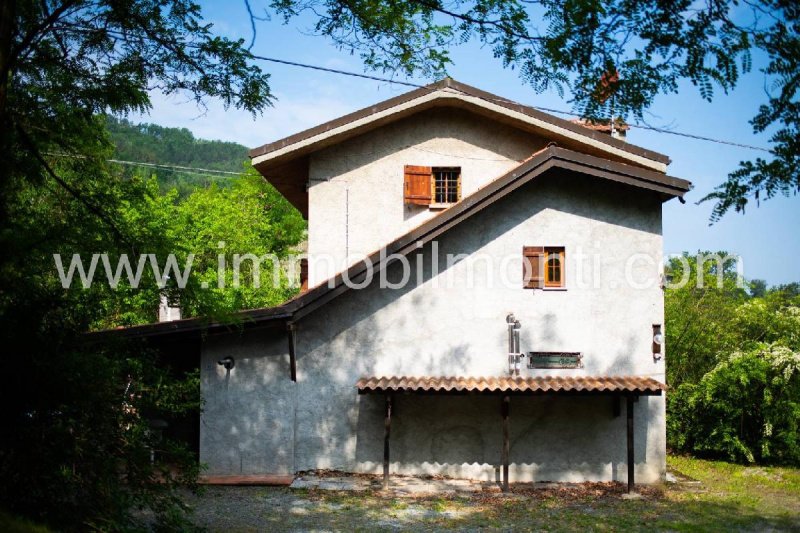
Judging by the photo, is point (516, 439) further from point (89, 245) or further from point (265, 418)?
point (89, 245)

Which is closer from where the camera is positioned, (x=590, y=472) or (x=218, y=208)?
(x=590, y=472)

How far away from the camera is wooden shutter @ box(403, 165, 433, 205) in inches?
618

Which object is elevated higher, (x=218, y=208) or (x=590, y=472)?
(x=218, y=208)

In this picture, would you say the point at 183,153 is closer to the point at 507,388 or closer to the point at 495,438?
the point at 495,438

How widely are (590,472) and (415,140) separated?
26.5 ft

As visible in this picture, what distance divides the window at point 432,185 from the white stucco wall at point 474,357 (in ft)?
5.42

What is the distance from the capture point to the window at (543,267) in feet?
47.1

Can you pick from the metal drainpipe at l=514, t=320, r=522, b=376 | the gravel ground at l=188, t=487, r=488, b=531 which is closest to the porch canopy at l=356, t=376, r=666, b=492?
the metal drainpipe at l=514, t=320, r=522, b=376

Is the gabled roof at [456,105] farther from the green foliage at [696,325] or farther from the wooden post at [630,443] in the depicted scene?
the green foliage at [696,325]

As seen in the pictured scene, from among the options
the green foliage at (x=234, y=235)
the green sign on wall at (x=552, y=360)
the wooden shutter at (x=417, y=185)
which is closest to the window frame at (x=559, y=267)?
the green sign on wall at (x=552, y=360)

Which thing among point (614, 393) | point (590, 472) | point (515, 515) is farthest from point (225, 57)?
point (590, 472)

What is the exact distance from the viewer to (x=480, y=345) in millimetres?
14242

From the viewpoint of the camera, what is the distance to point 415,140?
1602cm

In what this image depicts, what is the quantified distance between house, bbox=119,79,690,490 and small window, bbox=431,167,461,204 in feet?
5.61
